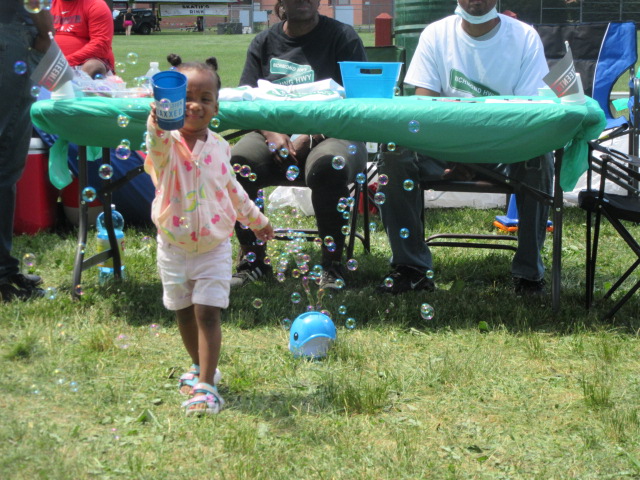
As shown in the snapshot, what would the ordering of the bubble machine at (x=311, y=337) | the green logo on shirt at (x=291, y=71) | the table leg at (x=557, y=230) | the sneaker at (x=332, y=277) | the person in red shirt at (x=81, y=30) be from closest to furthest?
the bubble machine at (x=311, y=337)
the table leg at (x=557, y=230)
the sneaker at (x=332, y=277)
the green logo on shirt at (x=291, y=71)
the person in red shirt at (x=81, y=30)

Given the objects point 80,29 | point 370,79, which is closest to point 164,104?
point 370,79

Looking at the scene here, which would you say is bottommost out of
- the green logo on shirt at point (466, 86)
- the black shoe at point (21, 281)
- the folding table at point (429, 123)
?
the black shoe at point (21, 281)

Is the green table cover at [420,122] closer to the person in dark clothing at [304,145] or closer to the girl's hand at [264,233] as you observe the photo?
the person in dark clothing at [304,145]

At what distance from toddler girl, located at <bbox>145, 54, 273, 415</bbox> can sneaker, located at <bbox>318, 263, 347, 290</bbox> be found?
4.49 ft

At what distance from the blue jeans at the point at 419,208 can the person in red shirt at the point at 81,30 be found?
2789mm

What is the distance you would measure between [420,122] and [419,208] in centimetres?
80

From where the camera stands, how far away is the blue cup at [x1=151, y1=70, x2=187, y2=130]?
8.07 feet

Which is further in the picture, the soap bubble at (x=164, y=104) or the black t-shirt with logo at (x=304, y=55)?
the black t-shirt with logo at (x=304, y=55)

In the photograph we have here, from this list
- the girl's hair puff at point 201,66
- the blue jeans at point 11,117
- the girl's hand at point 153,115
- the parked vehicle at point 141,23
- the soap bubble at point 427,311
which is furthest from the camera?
the parked vehicle at point 141,23

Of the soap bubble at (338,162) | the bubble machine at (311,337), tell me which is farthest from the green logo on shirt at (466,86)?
the bubble machine at (311,337)

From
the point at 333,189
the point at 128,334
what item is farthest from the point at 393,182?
the point at 128,334

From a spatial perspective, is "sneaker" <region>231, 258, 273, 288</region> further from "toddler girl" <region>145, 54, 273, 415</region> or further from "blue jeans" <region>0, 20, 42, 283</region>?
"toddler girl" <region>145, 54, 273, 415</region>

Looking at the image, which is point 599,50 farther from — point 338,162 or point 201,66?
point 201,66

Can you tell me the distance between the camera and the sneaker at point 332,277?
4.22m
